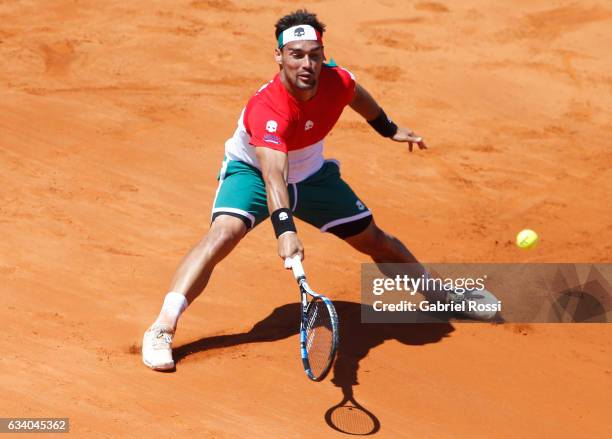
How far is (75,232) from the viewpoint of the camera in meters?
7.66

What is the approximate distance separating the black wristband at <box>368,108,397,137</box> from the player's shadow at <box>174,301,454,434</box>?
1234 mm

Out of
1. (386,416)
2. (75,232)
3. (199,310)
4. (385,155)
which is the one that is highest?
(385,155)

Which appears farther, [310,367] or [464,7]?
[464,7]

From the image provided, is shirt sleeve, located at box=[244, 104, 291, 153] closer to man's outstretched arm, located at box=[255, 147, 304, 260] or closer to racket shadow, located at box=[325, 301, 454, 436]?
man's outstretched arm, located at box=[255, 147, 304, 260]

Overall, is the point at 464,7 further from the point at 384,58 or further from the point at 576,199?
the point at 576,199

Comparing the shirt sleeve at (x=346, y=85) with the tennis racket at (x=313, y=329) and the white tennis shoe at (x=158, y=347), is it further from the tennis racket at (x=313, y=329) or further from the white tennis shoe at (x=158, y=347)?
the white tennis shoe at (x=158, y=347)

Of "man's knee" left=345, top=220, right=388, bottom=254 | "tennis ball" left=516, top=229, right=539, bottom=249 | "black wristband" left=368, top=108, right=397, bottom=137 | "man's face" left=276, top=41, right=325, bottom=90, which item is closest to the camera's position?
"man's face" left=276, top=41, right=325, bottom=90

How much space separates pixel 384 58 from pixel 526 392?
6.52 metres

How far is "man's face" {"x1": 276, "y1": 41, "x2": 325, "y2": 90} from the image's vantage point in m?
6.15

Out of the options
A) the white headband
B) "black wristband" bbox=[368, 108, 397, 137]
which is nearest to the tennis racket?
the white headband

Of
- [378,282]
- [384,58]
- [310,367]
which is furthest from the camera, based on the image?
[384,58]

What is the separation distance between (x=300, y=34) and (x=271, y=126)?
61 centimetres

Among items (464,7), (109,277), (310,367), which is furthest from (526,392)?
(464,7)

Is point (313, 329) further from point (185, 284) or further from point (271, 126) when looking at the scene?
point (271, 126)
